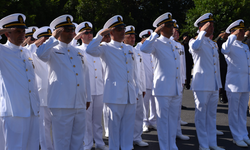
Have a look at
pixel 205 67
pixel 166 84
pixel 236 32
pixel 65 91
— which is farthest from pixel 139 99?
pixel 65 91

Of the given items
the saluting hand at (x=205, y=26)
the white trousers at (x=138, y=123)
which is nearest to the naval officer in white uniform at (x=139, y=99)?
the white trousers at (x=138, y=123)

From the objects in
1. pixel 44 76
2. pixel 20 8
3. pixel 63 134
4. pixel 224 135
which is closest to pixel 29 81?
pixel 63 134

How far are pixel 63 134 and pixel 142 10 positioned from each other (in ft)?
81.7

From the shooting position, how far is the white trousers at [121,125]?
4902 mm

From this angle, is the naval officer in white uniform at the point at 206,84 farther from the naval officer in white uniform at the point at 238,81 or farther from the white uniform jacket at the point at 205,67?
the naval officer in white uniform at the point at 238,81

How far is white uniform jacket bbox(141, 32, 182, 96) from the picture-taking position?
17.4ft

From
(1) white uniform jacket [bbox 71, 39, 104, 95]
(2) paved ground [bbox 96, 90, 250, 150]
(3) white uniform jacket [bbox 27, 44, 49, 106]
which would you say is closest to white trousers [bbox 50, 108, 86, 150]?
(3) white uniform jacket [bbox 27, 44, 49, 106]

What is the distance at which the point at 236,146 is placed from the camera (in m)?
6.12

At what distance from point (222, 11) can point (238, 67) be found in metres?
12.3

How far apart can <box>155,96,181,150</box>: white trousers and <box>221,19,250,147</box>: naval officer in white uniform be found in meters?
1.64

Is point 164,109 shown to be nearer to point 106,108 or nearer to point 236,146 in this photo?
point 106,108

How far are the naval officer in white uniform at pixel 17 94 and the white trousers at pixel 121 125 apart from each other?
50.4 inches

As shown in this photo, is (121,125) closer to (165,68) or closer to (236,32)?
(165,68)

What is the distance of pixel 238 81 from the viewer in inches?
245
